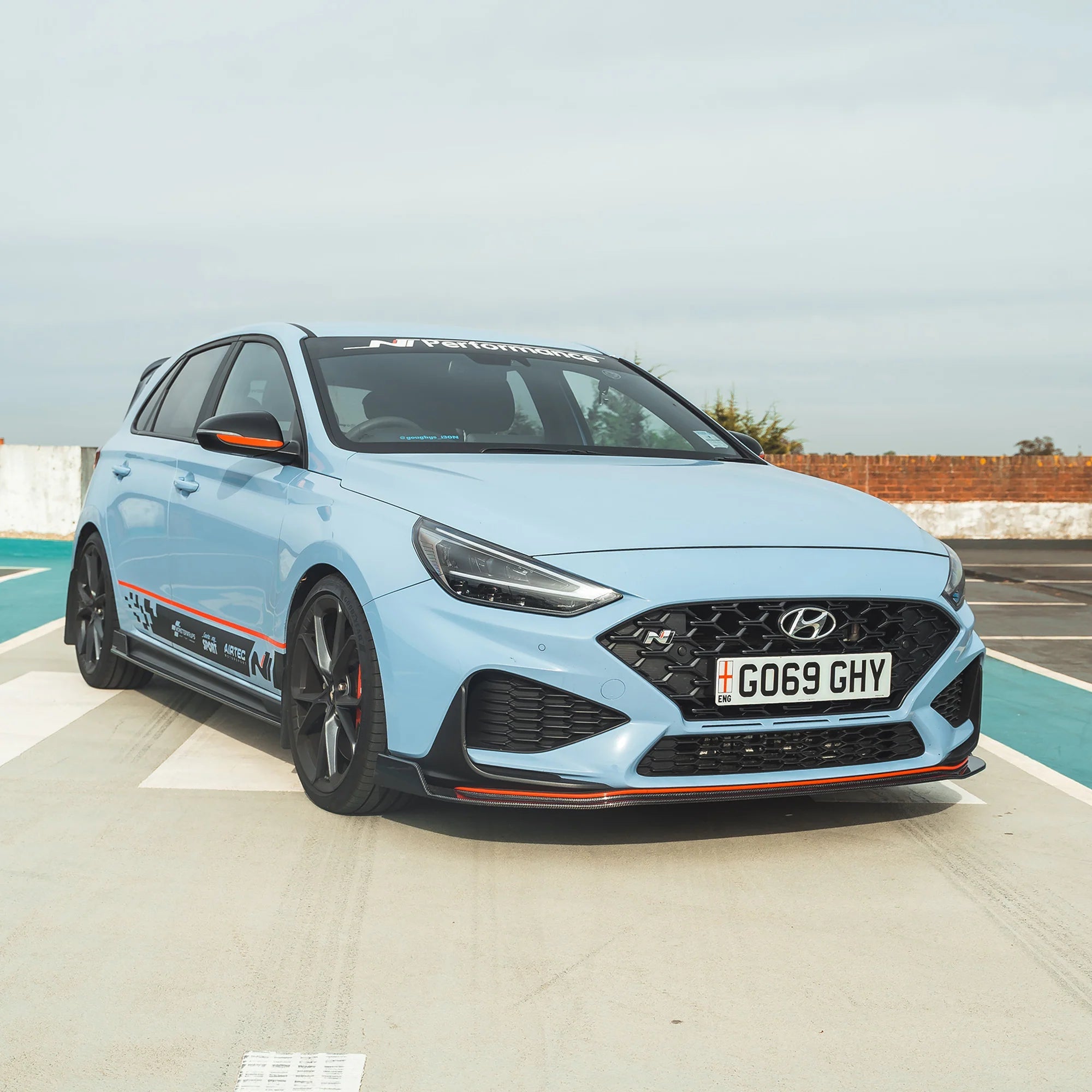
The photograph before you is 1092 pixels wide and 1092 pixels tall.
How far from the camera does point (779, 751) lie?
151 inches

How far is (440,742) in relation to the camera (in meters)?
3.75

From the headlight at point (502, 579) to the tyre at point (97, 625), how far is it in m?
2.94

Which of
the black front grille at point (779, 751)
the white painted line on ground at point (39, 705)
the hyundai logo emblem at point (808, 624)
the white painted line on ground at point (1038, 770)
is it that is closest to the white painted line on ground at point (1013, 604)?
the white painted line on ground at point (1038, 770)

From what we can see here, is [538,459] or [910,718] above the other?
[538,459]

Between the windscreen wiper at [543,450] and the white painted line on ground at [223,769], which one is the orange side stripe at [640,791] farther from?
the windscreen wiper at [543,450]

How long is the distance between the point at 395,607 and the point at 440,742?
40 cm

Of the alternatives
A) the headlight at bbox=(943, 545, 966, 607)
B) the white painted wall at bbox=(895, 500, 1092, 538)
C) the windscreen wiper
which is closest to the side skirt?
the windscreen wiper

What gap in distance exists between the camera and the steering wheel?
15.3 feet

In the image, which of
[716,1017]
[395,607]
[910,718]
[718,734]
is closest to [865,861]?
[910,718]

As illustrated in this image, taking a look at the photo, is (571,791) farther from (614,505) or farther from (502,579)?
(614,505)

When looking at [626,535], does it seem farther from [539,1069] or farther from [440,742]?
[539,1069]

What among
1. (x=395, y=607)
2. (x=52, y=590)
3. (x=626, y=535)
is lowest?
(x=52, y=590)

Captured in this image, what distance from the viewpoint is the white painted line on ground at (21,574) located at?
12.5m

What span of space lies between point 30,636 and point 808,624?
6161mm
